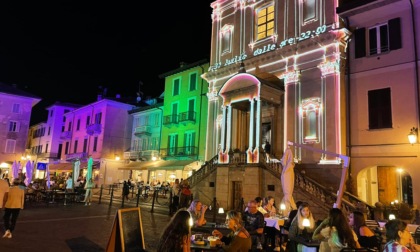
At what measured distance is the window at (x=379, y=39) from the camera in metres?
16.9

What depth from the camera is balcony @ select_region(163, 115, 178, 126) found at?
34000 mm

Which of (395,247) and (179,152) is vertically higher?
(179,152)

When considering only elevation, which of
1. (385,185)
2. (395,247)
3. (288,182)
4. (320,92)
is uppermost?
(320,92)

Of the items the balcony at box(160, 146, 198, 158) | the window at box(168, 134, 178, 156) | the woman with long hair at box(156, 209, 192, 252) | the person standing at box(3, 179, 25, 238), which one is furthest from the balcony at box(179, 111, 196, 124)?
the woman with long hair at box(156, 209, 192, 252)

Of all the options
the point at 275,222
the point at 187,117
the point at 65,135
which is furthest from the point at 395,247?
the point at 65,135

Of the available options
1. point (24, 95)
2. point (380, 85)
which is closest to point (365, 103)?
point (380, 85)

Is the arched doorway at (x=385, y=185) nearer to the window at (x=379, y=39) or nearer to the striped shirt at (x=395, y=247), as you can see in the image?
the window at (x=379, y=39)

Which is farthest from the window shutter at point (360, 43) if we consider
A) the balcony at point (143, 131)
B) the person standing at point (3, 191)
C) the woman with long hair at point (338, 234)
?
the balcony at point (143, 131)

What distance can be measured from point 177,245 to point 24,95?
53166 mm

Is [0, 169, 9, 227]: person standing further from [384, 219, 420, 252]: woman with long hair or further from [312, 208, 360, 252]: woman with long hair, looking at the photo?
[384, 219, 420, 252]: woman with long hair

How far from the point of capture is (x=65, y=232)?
11742mm

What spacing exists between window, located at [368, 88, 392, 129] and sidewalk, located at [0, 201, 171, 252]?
11828mm

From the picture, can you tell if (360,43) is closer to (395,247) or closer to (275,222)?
(275,222)

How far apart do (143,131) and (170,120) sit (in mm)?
5277
